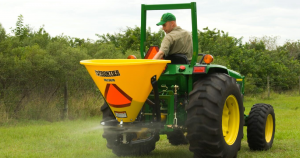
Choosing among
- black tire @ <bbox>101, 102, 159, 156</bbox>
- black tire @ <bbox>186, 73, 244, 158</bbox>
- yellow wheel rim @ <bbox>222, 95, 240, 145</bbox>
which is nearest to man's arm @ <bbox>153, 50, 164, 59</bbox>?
black tire @ <bbox>186, 73, 244, 158</bbox>

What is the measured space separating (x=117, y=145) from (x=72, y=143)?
2.31m

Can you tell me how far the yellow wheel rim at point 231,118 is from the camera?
5586mm

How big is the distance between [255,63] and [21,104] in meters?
15.7

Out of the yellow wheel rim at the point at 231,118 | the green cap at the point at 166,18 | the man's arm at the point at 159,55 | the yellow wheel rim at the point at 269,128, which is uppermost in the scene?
the green cap at the point at 166,18

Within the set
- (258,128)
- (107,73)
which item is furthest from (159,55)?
(258,128)

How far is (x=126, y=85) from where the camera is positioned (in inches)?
182

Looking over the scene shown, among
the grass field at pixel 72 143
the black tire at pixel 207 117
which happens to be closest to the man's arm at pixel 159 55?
the black tire at pixel 207 117

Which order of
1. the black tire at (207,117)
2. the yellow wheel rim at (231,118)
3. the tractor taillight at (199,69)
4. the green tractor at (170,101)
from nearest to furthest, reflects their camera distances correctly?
the green tractor at (170,101) → the black tire at (207,117) → the tractor taillight at (199,69) → the yellow wheel rim at (231,118)

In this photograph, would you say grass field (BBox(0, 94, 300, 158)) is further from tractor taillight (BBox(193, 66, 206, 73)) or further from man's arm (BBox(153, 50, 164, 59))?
tractor taillight (BBox(193, 66, 206, 73))

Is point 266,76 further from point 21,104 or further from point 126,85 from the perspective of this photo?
point 126,85

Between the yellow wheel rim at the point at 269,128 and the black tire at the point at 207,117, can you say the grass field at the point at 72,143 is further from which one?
the black tire at the point at 207,117

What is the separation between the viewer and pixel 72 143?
7.37 meters

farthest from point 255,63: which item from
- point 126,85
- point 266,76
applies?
point 126,85

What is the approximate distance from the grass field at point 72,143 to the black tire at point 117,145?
5.9 inches
